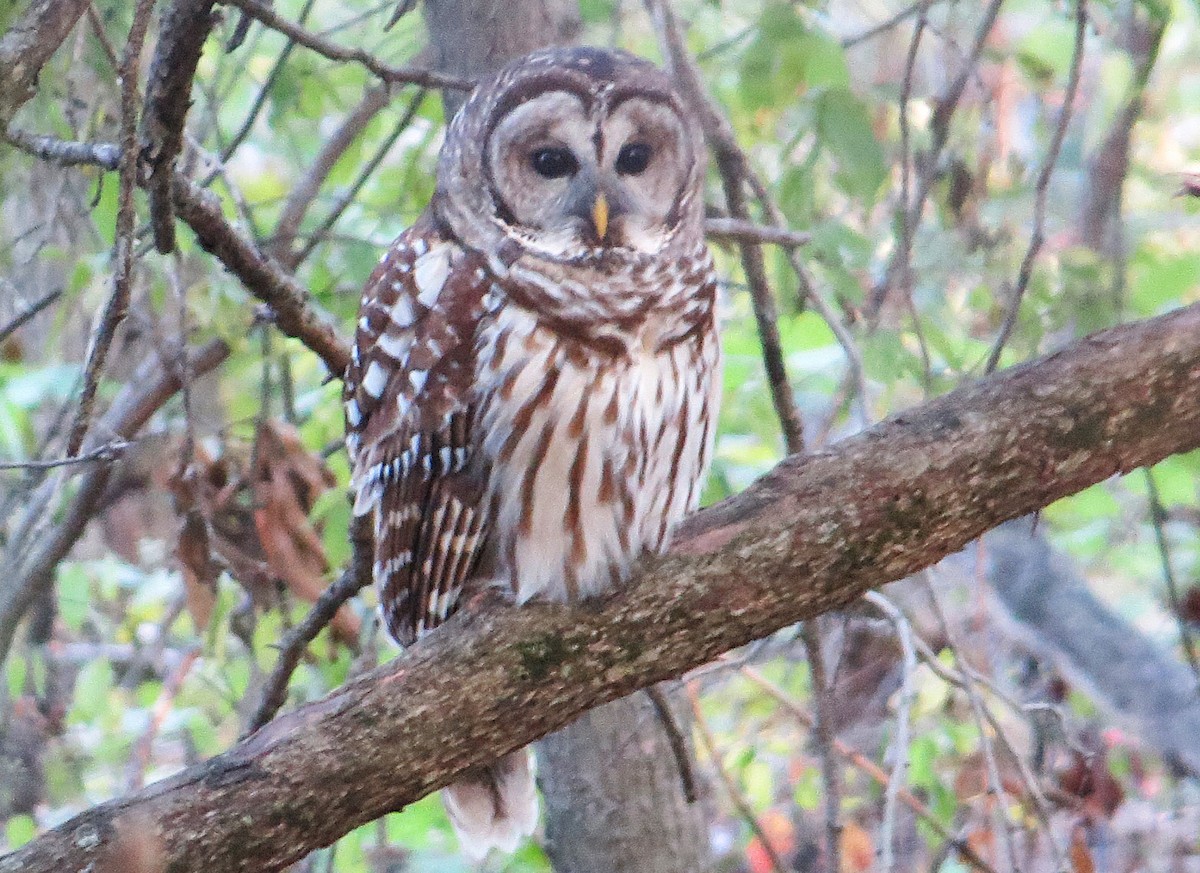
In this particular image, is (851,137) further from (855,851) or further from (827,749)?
(855,851)

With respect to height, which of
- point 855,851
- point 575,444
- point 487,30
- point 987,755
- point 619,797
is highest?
point 487,30

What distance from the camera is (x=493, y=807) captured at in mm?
2516

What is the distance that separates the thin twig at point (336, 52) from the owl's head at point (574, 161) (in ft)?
0.22

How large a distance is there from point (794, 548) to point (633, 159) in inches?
30.1

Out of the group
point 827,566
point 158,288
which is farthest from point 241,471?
point 827,566

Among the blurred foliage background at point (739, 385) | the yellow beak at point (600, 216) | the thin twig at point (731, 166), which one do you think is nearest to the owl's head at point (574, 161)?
the yellow beak at point (600, 216)

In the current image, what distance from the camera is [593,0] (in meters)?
3.00

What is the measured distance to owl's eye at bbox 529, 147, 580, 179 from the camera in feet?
7.06

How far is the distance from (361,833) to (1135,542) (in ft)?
8.33

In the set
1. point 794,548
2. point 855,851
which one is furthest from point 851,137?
point 855,851

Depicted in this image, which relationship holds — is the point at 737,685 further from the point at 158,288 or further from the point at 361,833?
the point at 158,288

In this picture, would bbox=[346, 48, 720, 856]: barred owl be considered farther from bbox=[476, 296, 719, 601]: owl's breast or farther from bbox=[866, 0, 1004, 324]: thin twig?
bbox=[866, 0, 1004, 324]: thin twig

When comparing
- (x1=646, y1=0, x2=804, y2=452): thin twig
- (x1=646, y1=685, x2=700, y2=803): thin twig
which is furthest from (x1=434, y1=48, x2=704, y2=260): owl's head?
(x1=646, y1=685, x2=700, y2=803): thin twig

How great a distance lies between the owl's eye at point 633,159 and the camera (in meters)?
2.17
